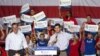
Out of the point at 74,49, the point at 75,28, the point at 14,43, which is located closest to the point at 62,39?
the point at 74,49

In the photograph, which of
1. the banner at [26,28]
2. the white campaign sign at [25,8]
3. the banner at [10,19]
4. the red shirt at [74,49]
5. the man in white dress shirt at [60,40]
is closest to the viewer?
the man in white dress shirt at [60,40]

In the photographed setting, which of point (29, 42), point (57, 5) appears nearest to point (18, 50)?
point (29, 42)

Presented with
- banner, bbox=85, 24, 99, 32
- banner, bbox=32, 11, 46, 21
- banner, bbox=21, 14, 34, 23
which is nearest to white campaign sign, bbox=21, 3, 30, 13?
banner, bbox=21, 14, 34, 23

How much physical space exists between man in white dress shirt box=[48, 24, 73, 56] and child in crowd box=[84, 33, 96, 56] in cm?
51

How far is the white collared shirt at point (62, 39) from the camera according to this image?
568 inches

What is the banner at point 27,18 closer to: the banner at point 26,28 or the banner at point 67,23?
the banner at point 26,28

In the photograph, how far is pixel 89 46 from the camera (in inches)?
583

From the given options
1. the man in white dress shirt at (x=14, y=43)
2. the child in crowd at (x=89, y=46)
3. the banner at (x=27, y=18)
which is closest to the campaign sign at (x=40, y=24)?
the banner at (x=27, y=18)

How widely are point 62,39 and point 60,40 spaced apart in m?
0.07

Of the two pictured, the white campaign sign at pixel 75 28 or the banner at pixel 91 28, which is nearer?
the banner at pixel 91 28

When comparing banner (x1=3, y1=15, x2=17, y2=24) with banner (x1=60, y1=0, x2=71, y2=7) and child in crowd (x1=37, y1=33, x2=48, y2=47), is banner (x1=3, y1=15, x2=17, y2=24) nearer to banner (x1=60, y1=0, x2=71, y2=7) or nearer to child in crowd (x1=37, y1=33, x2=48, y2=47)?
banner (x1=60, y1=0, x2=71, y2=7)

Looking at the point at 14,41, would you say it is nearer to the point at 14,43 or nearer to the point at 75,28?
the point at 14,43

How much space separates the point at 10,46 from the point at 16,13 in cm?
354

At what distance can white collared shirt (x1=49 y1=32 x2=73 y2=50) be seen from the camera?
14.4 m
